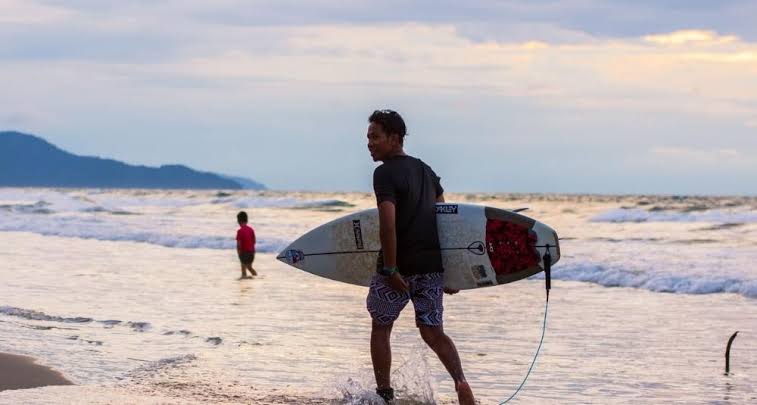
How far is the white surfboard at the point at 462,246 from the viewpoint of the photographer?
19.8ft

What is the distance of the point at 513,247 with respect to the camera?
634 centimetres

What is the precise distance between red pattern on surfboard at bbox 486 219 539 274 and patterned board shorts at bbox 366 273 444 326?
759 mm

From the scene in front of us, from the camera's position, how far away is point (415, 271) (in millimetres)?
5613

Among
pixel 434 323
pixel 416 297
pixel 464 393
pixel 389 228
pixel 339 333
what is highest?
pixel 389 228

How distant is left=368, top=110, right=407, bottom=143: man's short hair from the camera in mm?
5570

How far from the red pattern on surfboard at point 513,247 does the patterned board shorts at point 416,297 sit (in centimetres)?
76

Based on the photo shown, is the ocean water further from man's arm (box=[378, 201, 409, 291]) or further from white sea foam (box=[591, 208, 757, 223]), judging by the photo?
white sea foam (box=[591, 208, 757, 223])

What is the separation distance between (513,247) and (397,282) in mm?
1140

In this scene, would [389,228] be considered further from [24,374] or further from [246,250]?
[246,250]

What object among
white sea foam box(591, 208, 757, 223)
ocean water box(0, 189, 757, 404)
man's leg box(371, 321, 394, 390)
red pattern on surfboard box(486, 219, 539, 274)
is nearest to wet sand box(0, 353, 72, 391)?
ocean water box(0, 189, 757, 404)

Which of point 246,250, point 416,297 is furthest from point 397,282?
point 246,250

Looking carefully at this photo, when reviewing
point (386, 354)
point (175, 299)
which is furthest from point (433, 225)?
point (175, 299)

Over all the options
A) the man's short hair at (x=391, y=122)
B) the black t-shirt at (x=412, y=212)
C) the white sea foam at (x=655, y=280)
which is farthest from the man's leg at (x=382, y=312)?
the white sea foam at (x=655, y=280)

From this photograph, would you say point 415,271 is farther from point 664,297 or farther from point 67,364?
point 664,297
